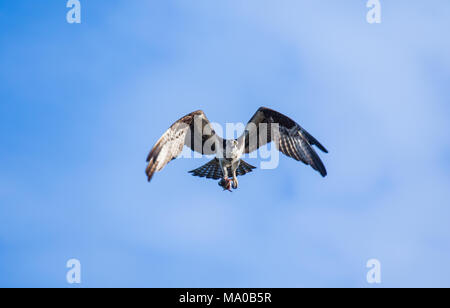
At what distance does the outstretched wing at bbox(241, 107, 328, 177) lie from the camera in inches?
543

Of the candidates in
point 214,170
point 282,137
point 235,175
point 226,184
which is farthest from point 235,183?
point 282,137

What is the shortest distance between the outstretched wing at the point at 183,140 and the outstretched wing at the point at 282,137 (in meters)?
1.03

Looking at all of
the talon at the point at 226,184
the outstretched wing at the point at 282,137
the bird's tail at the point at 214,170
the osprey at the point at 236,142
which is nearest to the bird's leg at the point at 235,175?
the osprey at the point at 236,142

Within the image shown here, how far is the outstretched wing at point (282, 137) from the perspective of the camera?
13789 mm

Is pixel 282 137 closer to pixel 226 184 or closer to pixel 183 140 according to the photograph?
pixel 226 184

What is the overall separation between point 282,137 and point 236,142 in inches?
46.1

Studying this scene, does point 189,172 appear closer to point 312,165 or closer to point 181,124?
point 181,124

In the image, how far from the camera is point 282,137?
14406 millimetres

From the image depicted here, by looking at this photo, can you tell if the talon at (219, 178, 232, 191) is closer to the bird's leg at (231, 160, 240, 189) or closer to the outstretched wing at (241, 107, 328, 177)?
the bird's leg at (231, 160, 240, 189)

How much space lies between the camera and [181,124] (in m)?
13.7
